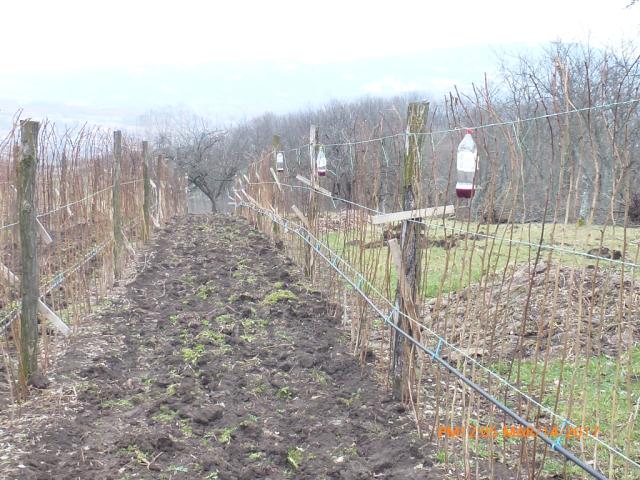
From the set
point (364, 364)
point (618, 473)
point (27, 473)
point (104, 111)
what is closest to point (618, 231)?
point (364, 364)

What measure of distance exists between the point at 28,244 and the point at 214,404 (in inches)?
63.2

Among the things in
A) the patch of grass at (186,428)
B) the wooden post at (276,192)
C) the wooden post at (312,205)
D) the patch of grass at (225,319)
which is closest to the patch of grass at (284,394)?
the patch of grass at (186,428)

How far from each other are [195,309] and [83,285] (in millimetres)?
1100

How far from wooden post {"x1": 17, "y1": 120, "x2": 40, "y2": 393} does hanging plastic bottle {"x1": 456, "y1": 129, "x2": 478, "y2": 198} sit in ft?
9.15

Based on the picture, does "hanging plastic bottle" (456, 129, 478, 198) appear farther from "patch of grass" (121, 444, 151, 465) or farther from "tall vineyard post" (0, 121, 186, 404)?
"tall vineyard post" (0, 121, 186, 404)

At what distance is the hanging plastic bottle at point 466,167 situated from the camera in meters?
2.55

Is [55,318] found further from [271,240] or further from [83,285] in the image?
[271,240]

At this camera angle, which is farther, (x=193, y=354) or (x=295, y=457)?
(x=193, y=354)

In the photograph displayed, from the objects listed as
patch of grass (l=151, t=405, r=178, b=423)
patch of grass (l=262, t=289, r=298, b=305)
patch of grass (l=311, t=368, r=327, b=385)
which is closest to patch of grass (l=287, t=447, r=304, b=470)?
patch of grass (l=151, t=405, r=178, b=423)

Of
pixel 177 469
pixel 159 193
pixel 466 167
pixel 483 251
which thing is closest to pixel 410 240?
pixel 483 251

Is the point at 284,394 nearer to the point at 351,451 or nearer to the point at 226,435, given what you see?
the point at 226,435

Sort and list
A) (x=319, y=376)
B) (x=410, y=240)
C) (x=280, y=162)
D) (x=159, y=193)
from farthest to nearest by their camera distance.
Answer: (x=159, y=193) < (x=280, y=162) < (x=319, y=376) < (x=410, y=240)

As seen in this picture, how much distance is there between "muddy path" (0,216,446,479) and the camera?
2916mm

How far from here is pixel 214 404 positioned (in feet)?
12.1
